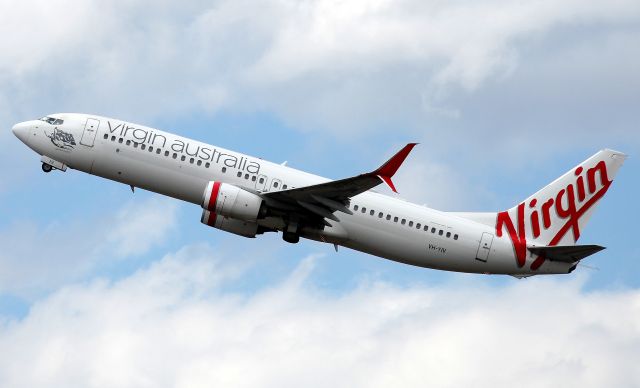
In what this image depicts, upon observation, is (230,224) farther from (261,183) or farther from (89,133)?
(89,133)

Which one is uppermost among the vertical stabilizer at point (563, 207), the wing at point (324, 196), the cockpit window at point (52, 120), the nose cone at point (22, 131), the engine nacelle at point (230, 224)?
the vertical stabilizer at point (563, 207)

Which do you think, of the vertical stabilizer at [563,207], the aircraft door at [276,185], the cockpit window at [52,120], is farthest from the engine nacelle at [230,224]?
the vertical stabilizer at [563,207]

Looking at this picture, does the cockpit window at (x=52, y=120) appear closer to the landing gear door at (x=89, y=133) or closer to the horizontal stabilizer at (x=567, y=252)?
the landing gear door at (x=89, y=133)

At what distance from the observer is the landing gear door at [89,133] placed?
208ft

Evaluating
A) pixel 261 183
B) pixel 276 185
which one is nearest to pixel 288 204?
pixel 276 185

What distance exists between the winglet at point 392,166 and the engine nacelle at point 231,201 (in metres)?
7.54

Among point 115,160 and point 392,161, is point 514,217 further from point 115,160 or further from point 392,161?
point 115,160

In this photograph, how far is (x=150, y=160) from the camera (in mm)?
62656

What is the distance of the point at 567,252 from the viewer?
64375 millimetres

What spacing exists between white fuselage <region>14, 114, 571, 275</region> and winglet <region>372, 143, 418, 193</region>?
6388mm

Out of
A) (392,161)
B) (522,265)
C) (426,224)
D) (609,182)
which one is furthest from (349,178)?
(609,182)

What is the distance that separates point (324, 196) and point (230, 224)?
597 cm

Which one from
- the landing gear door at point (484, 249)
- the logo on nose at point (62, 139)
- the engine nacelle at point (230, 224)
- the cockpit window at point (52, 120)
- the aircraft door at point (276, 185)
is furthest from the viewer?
the landing gear door at point (484, 249)

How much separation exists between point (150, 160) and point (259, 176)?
5813mm
